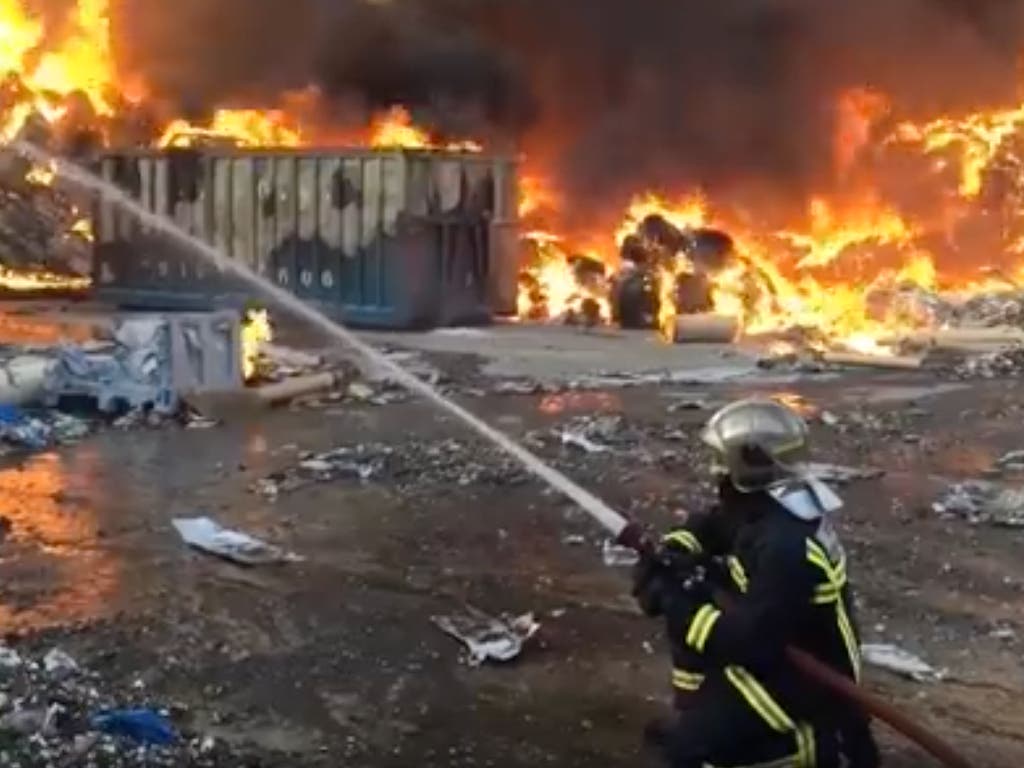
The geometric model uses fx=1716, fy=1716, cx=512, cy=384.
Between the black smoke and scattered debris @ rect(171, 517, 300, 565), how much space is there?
48.2 ft

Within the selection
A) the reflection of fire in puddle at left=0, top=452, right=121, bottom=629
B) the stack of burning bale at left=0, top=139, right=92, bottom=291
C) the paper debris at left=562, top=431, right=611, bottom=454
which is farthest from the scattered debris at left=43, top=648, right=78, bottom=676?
the stack of burning bale at left=0, top=139, right=92, bottom=291

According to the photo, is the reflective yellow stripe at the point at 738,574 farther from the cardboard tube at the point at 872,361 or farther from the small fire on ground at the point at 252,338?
the cardboard tube at the point at 872,361

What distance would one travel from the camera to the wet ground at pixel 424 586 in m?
5.79

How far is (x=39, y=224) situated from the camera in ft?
81.9

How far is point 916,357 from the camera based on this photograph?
1631 cm

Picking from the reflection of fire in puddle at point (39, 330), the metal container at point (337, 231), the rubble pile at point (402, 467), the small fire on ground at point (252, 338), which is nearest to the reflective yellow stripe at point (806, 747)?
the rubble pile at point (402, 467)

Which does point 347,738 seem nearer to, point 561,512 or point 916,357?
point 561,512

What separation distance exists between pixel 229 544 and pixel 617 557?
1843mm

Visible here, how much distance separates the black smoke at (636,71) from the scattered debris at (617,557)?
14762 millimetres

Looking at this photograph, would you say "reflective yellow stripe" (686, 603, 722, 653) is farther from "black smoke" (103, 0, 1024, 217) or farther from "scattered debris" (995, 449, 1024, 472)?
"black smoke" (103, 0, 1024, 217)

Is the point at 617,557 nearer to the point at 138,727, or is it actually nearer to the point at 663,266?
the point at 138,727

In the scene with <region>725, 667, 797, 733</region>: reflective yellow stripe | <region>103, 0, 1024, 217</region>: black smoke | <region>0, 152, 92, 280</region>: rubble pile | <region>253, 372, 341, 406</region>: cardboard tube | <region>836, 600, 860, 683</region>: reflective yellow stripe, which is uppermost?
<region>103, 0, 1024, 217</region>: black smoke

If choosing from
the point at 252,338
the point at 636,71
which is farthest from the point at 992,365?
the point at 636,71

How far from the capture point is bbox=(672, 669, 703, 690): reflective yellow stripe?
3.62 metres
